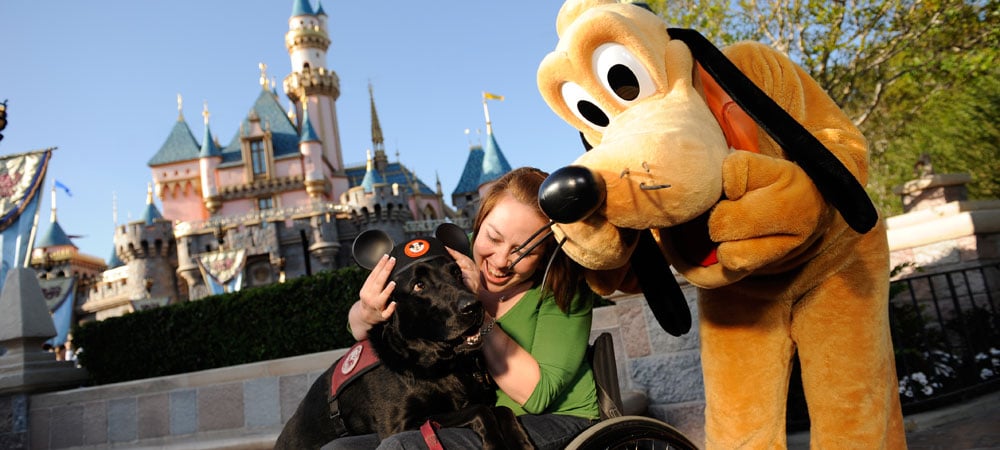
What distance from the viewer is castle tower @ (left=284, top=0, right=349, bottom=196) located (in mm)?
45531

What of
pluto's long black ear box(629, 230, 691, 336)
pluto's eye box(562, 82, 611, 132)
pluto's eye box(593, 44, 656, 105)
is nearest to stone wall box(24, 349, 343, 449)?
pluto's long black ear box(629, 230, 691, 336)

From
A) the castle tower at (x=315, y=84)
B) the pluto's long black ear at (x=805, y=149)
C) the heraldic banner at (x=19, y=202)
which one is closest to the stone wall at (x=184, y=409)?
the heraldic banner at (x=19, y=202)

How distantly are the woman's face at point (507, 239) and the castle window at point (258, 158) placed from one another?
42153 millimetres

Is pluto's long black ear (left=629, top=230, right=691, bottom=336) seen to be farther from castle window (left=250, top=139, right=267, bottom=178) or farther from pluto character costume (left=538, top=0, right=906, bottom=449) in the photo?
castle window (left=250, top=139, right=267, bottom=178)

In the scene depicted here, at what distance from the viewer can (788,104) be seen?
1.93 m

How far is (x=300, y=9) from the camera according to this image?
1868 inches

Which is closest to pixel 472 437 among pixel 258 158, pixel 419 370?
pixel 419 370

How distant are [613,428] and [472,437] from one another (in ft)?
1.41

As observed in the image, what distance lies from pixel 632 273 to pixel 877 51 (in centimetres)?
1307

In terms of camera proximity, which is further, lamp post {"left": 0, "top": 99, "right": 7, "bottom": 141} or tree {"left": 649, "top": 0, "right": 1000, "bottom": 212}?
tree {"left": 649, "top": 0, "right": 1000, "bottom": 212}

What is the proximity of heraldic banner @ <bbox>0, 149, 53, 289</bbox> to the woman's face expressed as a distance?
22.4 ft

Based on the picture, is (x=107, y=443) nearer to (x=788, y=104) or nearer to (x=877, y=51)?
(x=788, y=104)

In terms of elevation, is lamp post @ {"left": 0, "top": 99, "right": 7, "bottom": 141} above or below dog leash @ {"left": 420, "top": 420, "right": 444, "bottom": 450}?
above

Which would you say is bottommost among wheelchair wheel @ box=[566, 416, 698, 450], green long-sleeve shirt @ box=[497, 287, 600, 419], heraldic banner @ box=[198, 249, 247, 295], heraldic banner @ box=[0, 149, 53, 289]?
wheelchair wheel @ box=[566, 416, 698, 450]
